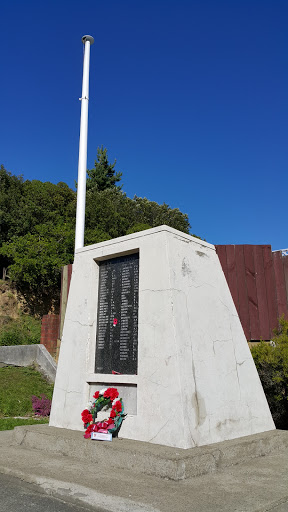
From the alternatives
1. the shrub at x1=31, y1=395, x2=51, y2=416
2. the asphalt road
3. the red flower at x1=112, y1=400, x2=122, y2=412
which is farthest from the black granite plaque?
the shrub at x1=31, y1=395, x2=51, y2=416

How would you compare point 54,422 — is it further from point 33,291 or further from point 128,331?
point 33,291

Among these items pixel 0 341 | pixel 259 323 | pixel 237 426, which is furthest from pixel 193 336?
pixel 0 341

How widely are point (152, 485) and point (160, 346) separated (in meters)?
1.35

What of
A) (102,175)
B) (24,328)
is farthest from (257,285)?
(102,175)

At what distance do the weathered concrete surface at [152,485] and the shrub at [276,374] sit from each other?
1.72 meters

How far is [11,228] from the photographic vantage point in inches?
900

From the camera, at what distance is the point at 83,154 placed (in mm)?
9250

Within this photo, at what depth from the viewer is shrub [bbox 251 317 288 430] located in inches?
226

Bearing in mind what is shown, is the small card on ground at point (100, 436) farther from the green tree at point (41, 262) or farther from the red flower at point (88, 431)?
the green tree at point (41, 262)

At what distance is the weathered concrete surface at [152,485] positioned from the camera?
2732 mm

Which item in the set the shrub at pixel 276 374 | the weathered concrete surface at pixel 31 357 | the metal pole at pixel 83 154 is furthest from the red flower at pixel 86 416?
the weathered concrete surface at pixel 31 357

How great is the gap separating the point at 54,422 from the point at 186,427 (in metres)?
2.04

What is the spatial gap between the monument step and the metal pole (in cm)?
417

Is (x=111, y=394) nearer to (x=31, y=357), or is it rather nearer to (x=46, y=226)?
(x=31, y=357)
